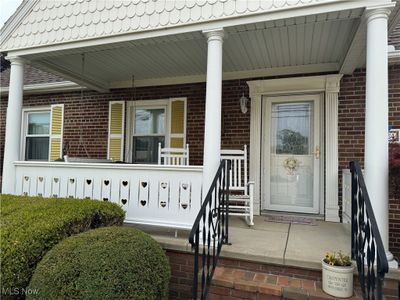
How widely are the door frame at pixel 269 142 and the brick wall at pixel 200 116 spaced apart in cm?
26

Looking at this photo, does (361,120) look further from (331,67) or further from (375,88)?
(375,88)

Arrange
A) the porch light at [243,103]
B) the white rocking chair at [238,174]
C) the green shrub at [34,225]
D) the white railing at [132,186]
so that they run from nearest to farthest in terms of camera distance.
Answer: the green shrub at [34,225] → the white railing at [132,186] → the white rocking chair at [238,174] → the porch light at [243,103]

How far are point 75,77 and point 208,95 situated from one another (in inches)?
118

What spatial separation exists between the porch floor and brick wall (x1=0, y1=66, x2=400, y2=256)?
819mm

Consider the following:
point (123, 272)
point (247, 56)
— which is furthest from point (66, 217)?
point (247, 56)

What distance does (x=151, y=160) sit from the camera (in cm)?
547

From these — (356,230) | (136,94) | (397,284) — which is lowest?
(397,284)

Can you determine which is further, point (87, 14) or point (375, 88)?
point (87, 14)

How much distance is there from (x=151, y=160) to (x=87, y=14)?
2.68 metres

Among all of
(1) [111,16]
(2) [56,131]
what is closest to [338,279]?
(1) [111,16]

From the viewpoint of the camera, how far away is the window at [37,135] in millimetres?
6199

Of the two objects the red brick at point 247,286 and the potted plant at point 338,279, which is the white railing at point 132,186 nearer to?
the red brick at point 247,286

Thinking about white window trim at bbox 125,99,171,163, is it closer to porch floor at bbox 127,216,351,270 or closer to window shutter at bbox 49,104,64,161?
window shutter at bbox 49,104,64,161

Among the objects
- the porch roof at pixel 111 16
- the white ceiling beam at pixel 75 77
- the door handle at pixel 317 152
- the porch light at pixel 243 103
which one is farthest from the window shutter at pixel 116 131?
the door handle at pixel 317 152
